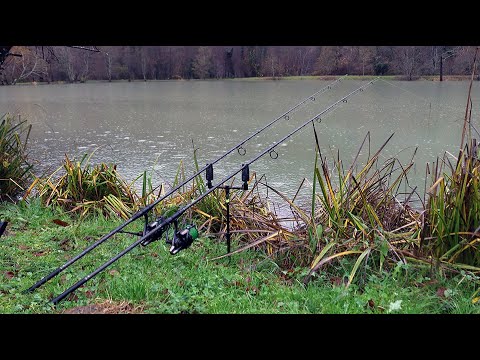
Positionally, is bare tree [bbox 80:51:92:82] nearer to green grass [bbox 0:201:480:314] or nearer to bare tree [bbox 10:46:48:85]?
bare tree [bbox 10:46:48:85]

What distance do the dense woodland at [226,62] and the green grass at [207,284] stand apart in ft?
6.32

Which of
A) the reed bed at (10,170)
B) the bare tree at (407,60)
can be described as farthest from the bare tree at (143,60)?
the reed bed at (10,170)

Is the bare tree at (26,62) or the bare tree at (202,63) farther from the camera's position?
the bare tree at (202,63)

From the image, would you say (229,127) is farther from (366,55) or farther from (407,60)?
(407,60)

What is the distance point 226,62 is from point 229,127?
19.0 feet

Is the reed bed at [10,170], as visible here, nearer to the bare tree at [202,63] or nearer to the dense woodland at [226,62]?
the dense woodland at [226,62]

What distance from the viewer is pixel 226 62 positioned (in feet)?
47.5

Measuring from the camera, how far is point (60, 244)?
3.20 metres

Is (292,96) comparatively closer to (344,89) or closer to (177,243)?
(344,89)

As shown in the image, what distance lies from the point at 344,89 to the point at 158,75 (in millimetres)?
7526

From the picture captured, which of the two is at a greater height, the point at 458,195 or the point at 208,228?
the point at 458,195

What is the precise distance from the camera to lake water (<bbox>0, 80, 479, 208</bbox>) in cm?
638

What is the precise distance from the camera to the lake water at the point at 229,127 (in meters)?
6.38
